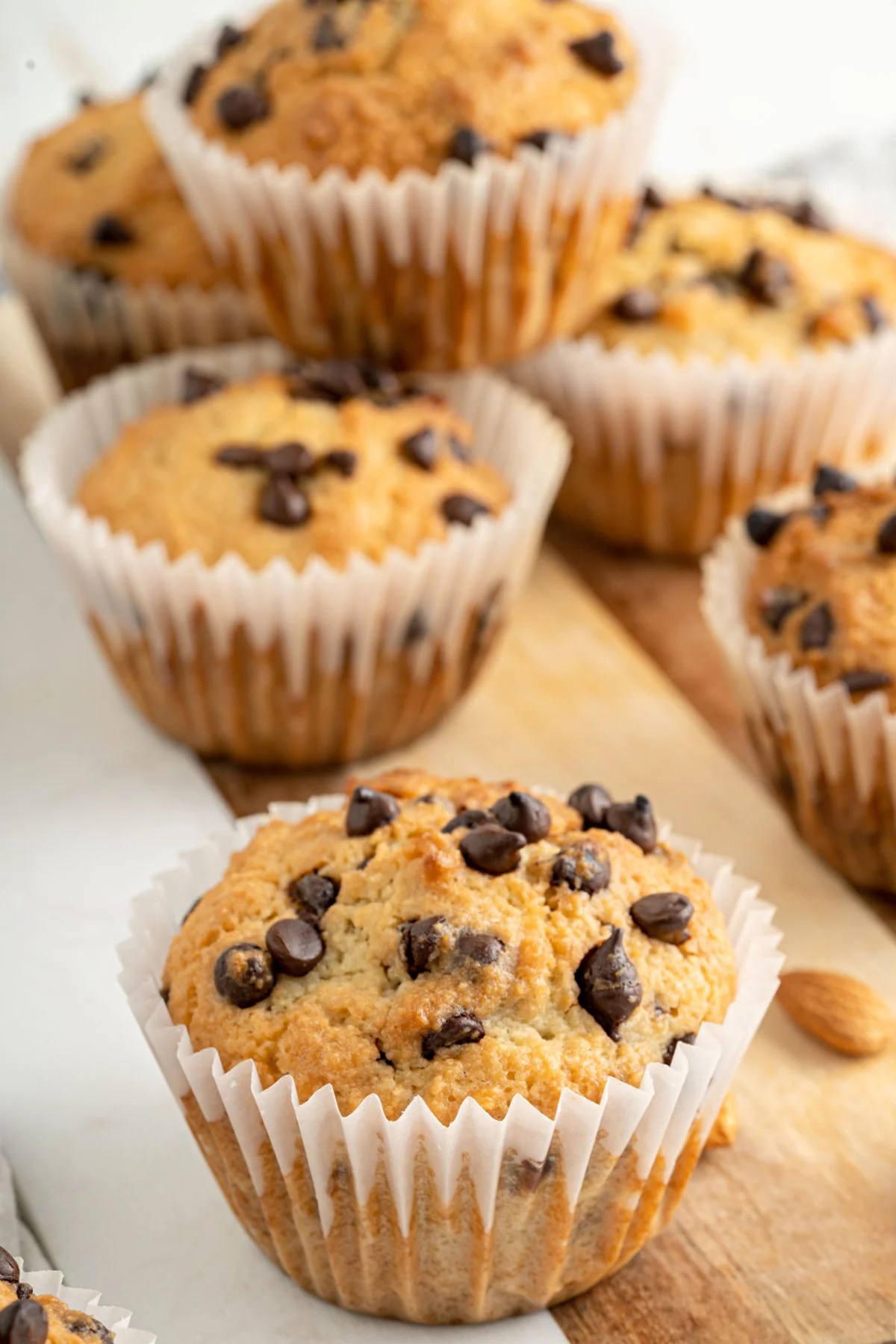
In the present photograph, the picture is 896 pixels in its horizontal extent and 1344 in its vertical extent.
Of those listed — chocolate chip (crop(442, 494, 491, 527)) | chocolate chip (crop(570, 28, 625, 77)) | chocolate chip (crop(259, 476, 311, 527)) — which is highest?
chocolate chip (crop(570, 28, 625, 77))

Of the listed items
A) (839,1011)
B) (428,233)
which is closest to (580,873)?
(839,1011)

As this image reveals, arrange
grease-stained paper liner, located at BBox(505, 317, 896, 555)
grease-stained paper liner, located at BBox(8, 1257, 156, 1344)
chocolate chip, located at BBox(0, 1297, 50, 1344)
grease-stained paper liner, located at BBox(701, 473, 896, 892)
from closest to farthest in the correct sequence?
chocolate chip, located at BBox(0, 1297, 50, 1344), grease-stained paper liner, located at BBox(8, 1257, 156, 1344), grease-stained paper liner, located at BBox(701, 473, 896, 892), grease-stained paper liner, located at BBox(505, 317, 896, 555)

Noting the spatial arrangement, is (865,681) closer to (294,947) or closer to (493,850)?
(493,850)

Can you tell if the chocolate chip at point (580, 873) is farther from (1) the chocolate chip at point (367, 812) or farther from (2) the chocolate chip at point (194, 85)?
(2) the chocolate chip at point (194, 85)

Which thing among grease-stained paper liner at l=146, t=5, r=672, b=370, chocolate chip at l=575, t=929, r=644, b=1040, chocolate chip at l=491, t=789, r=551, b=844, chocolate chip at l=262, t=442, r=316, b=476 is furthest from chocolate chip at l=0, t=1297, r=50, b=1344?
grease-stained paper liner at l=146, t=5, r=672, b=370

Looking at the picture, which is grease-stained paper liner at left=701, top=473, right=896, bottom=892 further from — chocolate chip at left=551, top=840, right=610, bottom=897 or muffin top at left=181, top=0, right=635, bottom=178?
muffin top at left=181, top=0, right=635, bottom=178

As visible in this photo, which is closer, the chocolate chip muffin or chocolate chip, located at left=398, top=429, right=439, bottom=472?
chocolate chip, located at left=398, top=429, right=439, bottom=472

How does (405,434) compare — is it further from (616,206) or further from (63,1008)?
(63,1008)
